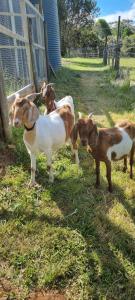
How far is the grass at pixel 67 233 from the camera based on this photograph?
3150 millimetres

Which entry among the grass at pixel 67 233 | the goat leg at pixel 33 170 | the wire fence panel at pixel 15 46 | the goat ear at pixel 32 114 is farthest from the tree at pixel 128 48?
the goat ear at pixel 32 114

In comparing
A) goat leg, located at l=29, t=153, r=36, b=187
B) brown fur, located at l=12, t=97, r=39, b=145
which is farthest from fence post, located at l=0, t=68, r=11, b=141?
brown fur, located at l=12, t=97, r=39, b=145

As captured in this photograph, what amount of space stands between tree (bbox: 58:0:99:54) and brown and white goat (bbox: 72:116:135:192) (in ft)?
149

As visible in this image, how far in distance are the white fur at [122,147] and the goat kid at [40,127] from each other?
83 cm

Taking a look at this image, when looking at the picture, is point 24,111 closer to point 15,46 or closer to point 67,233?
point 67,233

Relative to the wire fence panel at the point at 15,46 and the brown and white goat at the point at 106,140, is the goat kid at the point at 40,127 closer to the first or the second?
the brown and white goat at the point at 106,140

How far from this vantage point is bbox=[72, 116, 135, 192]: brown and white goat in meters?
4.06

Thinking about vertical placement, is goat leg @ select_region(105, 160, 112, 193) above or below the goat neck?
below

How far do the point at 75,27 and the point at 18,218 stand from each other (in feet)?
179

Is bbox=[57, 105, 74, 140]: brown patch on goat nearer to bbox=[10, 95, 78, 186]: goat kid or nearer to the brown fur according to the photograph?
bbox=[10, 95, 78, 186]: goat kid

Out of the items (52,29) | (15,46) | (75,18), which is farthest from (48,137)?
(75,18)

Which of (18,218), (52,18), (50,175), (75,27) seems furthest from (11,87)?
(75,27)

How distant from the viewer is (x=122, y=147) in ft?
15.1

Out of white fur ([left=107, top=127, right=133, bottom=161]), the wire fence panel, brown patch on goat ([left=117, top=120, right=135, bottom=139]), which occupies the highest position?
the wire fence panel
